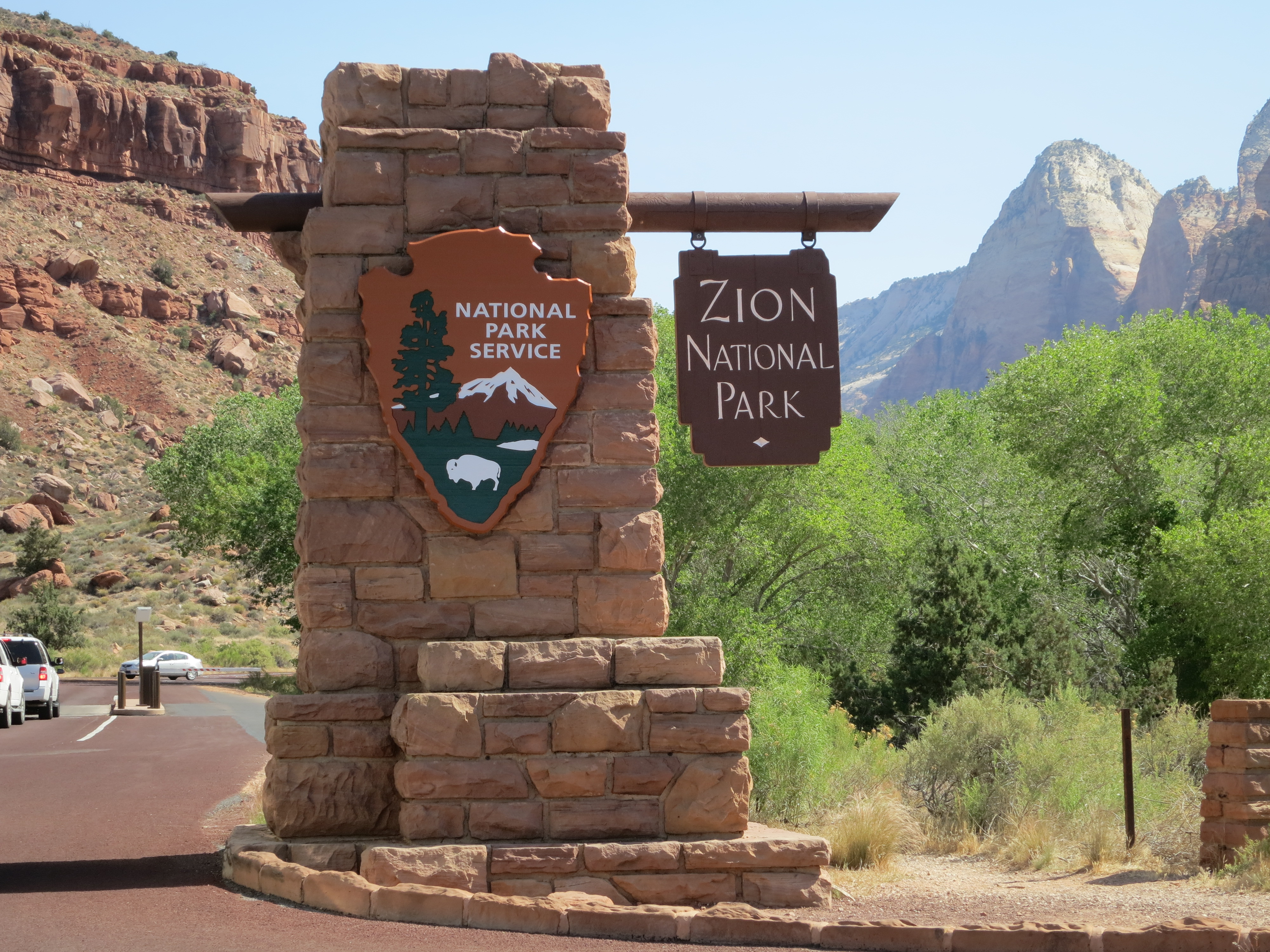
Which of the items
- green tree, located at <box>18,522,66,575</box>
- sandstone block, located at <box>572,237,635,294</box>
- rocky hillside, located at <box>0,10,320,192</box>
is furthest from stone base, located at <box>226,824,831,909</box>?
rocky hillside, located at <box>0,10,320,192</box>

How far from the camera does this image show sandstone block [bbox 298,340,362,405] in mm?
6363

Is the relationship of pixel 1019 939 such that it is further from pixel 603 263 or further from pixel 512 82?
pixel 512 82

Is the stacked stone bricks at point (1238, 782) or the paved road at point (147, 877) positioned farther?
the stacked stone bricks at point (1238, 782)

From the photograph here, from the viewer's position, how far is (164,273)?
76.2m

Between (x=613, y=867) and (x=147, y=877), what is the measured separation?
2.55 meters

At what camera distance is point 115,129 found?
8425 cm

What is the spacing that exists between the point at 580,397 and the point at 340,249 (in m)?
1.52

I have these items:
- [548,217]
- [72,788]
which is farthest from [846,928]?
[72,788]

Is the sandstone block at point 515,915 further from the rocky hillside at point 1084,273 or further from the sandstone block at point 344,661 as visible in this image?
the rocky hillside at point 1084,273

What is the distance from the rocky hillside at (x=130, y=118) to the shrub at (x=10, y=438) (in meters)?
24.3

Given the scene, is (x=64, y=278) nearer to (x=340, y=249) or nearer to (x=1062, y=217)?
(x=340, y=249)

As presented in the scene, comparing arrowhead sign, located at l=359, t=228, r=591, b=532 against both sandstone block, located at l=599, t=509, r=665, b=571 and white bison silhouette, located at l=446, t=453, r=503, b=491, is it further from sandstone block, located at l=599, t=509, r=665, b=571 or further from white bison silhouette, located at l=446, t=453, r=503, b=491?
sandstone block, located at l=599, t=509, r=665, b=571

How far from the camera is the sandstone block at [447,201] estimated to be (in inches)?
255

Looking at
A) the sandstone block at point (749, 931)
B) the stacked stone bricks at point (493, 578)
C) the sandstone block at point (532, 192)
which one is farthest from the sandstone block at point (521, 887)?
the sandstone block at point (532, 192)
